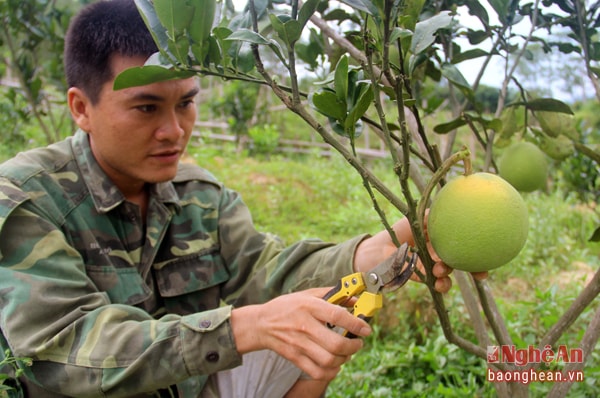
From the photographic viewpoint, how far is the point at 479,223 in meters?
0.82

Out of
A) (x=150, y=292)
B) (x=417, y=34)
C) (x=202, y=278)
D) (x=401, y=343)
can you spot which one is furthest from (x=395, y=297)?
(x=417, y=34)

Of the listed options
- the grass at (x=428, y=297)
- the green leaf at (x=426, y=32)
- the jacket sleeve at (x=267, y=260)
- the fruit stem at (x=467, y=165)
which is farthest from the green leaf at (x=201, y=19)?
the grass at (x=428, y=297)

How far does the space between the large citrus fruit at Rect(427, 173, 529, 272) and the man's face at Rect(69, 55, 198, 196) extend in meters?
0.73

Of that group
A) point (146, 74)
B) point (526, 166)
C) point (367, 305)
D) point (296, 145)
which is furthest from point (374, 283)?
point (296, 145)

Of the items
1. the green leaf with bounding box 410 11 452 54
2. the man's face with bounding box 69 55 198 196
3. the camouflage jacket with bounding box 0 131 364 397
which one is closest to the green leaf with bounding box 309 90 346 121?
the green leaf with bounding box 410 11 452 54

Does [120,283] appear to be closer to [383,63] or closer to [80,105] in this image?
[80,105]

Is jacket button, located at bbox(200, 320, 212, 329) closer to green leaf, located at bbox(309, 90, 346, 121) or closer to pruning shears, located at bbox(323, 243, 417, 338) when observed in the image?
pruning shears, located at bbox(323, 243, 417, 338)

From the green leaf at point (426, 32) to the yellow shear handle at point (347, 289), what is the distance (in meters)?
0.40

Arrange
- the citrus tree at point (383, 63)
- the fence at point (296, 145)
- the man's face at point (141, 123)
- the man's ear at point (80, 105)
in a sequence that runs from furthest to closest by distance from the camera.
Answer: the fence at point (296, 145) → the man's ear at point (80, 105) → the man's face at point (141, 123) → the citrus tree at point (383, 63)

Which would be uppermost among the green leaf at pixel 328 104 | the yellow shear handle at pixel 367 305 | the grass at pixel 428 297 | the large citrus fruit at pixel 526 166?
the green leaf at pixel 328 104

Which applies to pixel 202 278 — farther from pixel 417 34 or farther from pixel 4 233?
pixel 417 34

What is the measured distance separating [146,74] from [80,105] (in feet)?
2.23

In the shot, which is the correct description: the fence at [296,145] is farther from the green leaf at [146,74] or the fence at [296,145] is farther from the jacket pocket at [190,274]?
the green leaf at [146,74]

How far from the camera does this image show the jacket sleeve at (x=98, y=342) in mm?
1087
